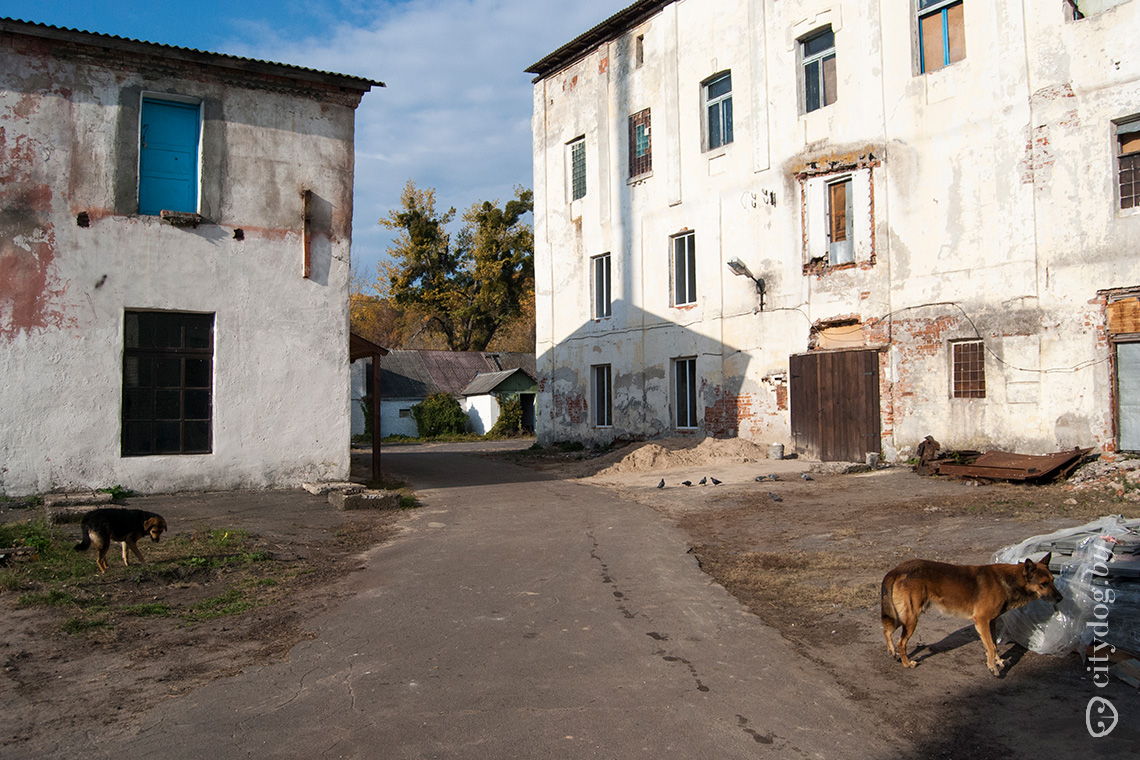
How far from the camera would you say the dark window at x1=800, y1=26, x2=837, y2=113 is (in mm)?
17344

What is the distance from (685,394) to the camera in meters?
21.0

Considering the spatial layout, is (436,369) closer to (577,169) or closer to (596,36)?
(577,169)

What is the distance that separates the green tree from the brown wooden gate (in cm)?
3034

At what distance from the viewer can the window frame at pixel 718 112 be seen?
1973cm

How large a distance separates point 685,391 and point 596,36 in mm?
11499

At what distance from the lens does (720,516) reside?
11.0 meters

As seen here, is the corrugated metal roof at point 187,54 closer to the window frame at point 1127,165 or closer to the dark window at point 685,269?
the dark window at point 685,269

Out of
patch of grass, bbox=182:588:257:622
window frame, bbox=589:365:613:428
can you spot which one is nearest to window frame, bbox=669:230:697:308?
window frame, bbox=589:365:613:428

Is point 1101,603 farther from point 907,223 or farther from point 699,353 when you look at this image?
point 699,353

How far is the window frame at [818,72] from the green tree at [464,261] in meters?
28.6

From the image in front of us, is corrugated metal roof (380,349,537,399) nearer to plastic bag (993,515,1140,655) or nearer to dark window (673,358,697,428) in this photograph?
dark window (673,358,697,428)

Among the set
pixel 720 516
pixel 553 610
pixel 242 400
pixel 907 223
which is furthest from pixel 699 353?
pixel 553 610

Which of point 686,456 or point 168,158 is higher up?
point 168,158

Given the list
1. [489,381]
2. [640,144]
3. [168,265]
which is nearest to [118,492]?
[168,265]
